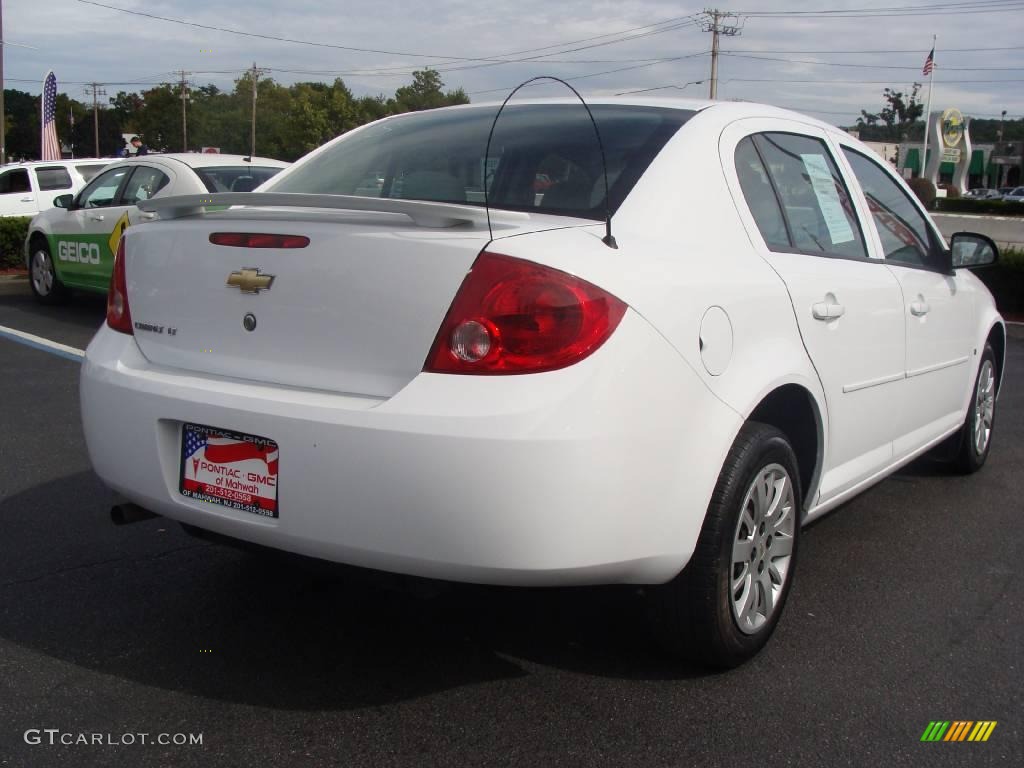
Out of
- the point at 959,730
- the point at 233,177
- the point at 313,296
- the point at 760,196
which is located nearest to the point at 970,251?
the point at 760,196

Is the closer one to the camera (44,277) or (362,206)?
(362,206)

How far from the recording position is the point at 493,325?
2.50 meters

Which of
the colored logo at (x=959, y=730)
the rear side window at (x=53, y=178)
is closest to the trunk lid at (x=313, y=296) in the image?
the colored logo at (x=959, y=730)

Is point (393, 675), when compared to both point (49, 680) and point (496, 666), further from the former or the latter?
point (49, 680)

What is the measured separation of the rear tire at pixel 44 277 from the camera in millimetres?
11633

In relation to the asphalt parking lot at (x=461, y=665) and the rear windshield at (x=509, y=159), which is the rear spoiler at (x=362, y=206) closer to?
the rear windshield at (x=509, y=159)

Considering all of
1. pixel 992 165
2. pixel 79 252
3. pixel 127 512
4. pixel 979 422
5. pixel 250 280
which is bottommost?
pixel 979 422

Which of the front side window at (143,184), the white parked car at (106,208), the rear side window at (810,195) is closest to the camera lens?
the rear side window at (810,195)

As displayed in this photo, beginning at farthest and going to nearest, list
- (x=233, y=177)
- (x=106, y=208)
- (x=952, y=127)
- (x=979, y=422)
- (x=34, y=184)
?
(x=952, y=127) → (x=34, y=184) → (x=106, y=208) → (x=233, y=177) → (x=979, y=422)

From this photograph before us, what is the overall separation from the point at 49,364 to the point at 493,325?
21.9 ft

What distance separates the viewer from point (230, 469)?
2.74m

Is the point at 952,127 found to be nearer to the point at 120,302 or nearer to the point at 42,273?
the point at 42,273

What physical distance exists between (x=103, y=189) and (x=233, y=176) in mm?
1751

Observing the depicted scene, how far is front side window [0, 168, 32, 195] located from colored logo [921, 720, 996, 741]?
61.2ft
